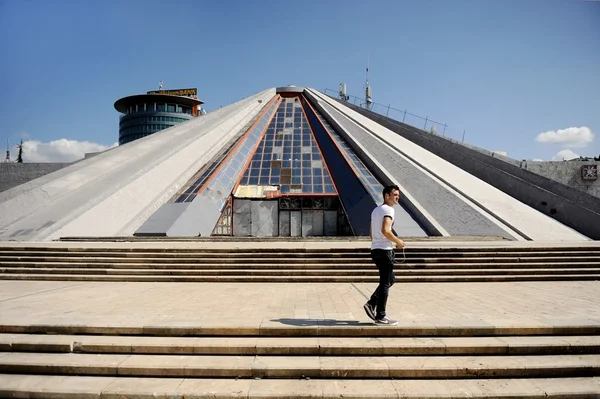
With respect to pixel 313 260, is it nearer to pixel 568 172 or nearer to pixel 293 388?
pixel 293 388

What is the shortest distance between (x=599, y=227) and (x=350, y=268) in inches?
415

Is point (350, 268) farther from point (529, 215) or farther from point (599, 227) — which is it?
point (599, 227)

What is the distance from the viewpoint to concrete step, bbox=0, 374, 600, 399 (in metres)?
3.33

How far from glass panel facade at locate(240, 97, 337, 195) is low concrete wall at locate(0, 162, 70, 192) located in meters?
12.3

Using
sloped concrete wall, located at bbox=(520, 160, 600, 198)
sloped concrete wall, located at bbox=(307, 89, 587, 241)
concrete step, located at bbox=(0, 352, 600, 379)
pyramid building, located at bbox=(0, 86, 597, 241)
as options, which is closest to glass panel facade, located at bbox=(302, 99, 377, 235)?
pyramid building, located at bbox=(0, 86, 597, 241)

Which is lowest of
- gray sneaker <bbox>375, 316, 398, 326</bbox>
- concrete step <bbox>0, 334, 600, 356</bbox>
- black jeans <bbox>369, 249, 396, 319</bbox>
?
concrete step <bbox>0, 334, 600, 356</bbox>

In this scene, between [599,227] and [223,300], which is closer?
[223,300]

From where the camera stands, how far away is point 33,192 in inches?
583

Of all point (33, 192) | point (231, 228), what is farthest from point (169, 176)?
point (33, 192)

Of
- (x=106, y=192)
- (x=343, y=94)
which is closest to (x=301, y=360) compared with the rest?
(x=106, y=192)

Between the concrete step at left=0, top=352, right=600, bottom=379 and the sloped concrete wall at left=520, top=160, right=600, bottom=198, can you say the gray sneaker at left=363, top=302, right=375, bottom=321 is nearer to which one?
the concrete step at left=0, top=352, right=600, bottom=379

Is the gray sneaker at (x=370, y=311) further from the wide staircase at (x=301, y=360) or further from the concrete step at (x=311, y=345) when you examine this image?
the concrete step at (x=311, y=345)

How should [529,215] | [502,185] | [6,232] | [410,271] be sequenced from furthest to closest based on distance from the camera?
[502,185], [529,215], [6,232], [410,271]

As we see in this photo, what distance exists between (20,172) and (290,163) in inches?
647
